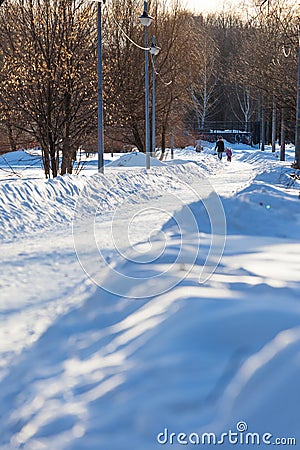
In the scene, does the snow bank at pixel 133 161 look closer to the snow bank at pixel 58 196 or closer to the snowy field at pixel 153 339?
the snow bank at pixel 58 196

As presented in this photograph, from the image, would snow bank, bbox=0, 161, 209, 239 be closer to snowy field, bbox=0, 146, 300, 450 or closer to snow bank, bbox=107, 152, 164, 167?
snowy field, bbox=0, 146, 300, 450

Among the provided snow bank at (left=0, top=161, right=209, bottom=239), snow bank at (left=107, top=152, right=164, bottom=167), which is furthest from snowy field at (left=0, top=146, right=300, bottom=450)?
snow bank at (left=107, top=152, right=164, bottom=167)

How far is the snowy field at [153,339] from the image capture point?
295cm

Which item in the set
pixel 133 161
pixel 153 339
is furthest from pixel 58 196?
pixel 133 161

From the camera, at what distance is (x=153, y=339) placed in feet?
12.9

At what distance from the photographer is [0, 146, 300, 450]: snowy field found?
2.95 metres

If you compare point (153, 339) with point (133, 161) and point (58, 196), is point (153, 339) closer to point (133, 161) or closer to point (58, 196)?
point (58, 196)

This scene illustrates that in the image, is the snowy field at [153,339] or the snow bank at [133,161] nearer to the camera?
the snowy field at [153,339]

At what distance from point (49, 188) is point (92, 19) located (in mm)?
9070

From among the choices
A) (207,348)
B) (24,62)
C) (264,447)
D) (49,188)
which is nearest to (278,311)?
(207,348)

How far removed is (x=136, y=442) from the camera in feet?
9.39

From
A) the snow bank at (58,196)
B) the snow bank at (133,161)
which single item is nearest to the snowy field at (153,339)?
the snow bank at (58,196)

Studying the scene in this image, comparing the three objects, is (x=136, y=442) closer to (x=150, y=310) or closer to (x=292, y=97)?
(x=150, y=310)

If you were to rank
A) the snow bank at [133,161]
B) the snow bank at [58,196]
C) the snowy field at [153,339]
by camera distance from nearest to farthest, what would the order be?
the snowy field at [153,339] < the snow bank at [58,196] < the snow bank at [133,161]
